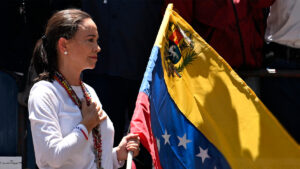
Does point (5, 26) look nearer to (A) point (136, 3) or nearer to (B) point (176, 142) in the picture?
(A) point (136, 3)

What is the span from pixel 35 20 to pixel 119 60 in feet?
2.47

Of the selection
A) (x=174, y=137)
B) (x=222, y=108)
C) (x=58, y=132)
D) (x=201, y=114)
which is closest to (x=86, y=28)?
(x=58, y=132)

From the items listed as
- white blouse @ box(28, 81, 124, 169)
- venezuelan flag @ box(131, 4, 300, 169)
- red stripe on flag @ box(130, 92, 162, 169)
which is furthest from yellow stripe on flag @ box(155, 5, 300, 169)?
white blouse @ box(28, 81, 124, 169)

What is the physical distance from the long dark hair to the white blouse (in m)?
0.11

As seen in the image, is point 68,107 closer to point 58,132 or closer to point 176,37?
point 58,132

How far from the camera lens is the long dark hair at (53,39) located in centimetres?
266

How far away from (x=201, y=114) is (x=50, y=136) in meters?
1.24

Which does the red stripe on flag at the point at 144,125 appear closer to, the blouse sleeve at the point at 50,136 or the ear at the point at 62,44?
the blouse sleeve at the point at 50,136

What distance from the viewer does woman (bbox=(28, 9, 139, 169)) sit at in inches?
96.6

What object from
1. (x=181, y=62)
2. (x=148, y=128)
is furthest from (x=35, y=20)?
(x=148, y=128)

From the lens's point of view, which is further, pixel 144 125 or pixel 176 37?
pixel 176 37

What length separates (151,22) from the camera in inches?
171

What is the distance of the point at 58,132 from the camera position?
8.11 feet

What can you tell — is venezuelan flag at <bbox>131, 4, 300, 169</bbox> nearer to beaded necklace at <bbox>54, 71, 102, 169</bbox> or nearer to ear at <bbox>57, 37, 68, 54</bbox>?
beaded necklace at <bbox>54, 71, 102, 169</bbox>
